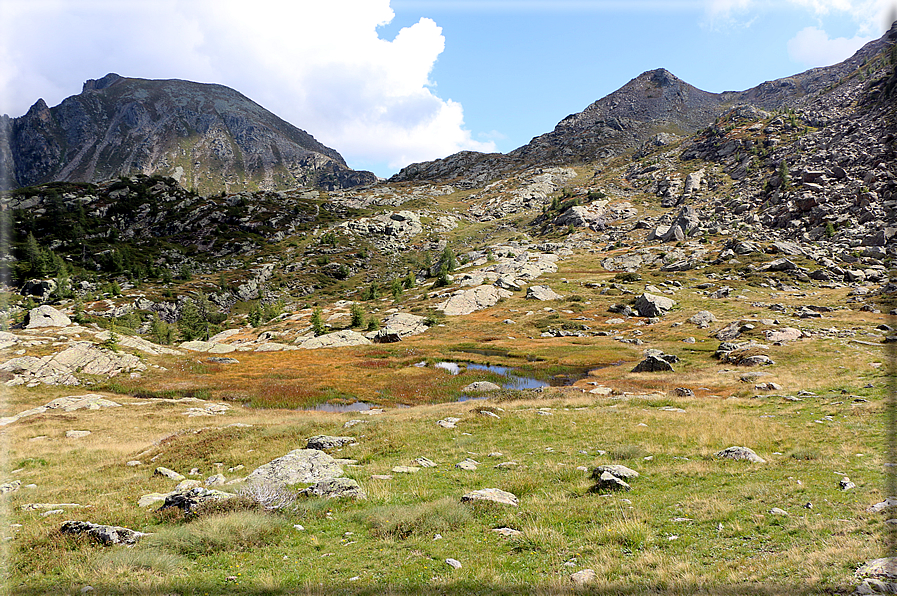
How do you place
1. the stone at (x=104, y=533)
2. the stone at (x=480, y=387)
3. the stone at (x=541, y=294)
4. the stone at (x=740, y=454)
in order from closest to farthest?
1. the stone at (x=104, y=533)
2. the stone at (x=740, y=454)
3. the stone at (x=480, y=387)
4. the stone at (x=541, y=294)

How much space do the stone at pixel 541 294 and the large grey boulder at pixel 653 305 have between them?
21.3m

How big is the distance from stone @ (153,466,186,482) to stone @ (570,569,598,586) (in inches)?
658

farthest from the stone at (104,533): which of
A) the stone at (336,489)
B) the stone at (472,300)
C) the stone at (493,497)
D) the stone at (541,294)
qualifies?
the stone at (541,294)

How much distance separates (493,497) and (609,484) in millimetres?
4130

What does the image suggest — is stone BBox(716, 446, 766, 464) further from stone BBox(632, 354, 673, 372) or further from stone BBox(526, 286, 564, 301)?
stone BBox(526, 286, 564, 301)

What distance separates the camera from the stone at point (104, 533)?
31.6 feet

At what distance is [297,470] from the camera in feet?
50.9

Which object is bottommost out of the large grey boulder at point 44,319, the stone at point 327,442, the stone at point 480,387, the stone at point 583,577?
the stone at point 480,387

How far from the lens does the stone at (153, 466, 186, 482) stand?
16631 mm

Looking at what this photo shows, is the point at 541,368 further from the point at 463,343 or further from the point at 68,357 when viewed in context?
the point at 68,357

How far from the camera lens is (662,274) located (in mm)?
107625

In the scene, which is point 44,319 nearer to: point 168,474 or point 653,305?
point 168,474

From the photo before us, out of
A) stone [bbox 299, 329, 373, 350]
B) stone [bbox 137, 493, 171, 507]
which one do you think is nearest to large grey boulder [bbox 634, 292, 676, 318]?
stone [bbox 299, 329, 373, 350]

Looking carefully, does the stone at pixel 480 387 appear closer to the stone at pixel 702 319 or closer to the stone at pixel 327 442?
the stone at pixel 327 442
